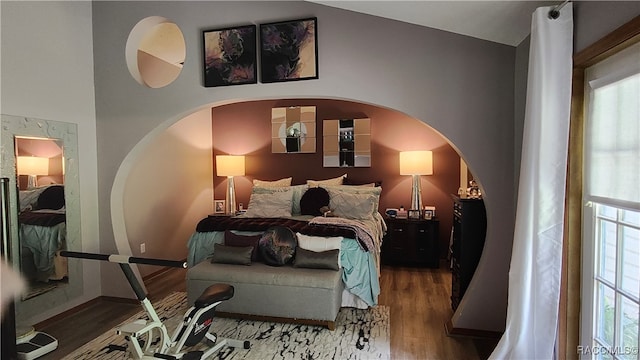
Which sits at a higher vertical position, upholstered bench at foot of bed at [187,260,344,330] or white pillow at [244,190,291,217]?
white pillow at [244,190,291,217]

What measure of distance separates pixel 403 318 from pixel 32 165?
140 inches

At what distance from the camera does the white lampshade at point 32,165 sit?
2.87 m

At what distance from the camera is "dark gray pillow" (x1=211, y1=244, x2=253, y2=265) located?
128 inches

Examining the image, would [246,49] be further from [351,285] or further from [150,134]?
[351,285]

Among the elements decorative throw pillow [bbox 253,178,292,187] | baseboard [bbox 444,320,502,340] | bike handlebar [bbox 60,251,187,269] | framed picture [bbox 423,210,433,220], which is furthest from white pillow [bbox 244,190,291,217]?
baseboard [bbox 444,320,502,340]

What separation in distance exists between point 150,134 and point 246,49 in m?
1.30

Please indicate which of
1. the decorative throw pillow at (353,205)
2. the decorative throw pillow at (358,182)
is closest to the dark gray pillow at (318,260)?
the decorative throw pillow at (353,205)

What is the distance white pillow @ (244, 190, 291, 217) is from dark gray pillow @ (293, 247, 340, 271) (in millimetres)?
1400

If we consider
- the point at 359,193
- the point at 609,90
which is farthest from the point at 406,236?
the point at 609,90

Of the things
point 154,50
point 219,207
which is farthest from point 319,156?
point 154,50

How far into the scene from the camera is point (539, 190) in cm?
179

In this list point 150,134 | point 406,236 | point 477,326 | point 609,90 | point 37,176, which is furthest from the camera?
point 406,236

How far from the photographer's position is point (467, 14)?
222 centimetres

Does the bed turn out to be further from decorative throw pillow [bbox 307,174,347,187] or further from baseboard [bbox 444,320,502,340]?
baseboard [bbox 444,320,502,340]
